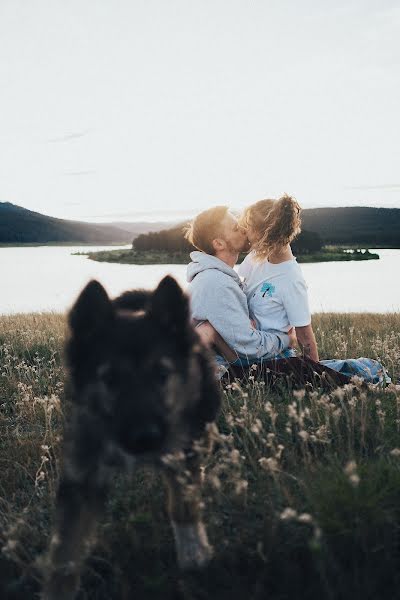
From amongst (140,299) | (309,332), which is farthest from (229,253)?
(140,299)

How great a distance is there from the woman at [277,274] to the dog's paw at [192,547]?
447 cm

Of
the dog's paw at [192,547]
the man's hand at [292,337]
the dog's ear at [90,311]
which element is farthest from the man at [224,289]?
the dog's paw at [192,547]

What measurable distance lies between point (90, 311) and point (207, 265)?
174 inches

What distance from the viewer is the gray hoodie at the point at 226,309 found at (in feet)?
26.0

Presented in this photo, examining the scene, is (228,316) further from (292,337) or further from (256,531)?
(256,531)

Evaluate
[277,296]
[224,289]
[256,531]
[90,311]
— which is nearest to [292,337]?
[277,296]

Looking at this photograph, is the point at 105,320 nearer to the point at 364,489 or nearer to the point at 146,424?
the point at 146,424

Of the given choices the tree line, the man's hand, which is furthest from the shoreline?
the man's hand

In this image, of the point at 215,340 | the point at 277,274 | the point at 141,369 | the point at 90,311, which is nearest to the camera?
the point at 141,369

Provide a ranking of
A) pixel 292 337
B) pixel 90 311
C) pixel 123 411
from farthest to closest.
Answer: pixel 292 337 < pixel 90 311 < pixel 123 411

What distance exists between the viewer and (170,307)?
4.02 metres

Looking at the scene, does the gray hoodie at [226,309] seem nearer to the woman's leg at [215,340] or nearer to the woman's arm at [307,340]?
the woman's leg at [215,340]

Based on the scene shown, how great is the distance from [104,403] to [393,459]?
272 centimetres

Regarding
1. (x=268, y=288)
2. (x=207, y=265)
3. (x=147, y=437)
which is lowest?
(x=147, y=437)
